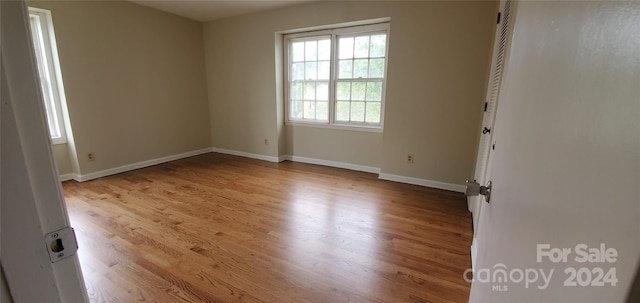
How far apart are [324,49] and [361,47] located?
59 centimetres

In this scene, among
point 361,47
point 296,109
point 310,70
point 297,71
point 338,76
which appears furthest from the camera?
point 296,109

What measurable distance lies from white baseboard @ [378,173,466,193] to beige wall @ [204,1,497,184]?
0.05 metres

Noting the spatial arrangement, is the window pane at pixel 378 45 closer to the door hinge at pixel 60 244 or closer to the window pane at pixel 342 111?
the window pane at pixel 342 111

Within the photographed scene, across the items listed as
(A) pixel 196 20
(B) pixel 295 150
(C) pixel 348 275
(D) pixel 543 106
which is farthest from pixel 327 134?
(D) pixel 543 106

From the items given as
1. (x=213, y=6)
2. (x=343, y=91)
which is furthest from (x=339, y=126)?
(x=213, y=6)

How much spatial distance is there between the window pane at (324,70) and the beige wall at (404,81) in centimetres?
56

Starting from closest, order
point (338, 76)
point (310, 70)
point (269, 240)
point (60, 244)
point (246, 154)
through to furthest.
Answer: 1. point (60, 244)
2. point (269, 240)
3. point (338, 76)
4. point (310, 70)
5. point (246, 154)

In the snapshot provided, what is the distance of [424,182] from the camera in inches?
133

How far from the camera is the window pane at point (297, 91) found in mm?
4309

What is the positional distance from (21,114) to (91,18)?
4075 millimetres

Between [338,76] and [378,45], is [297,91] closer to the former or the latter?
[338,76]

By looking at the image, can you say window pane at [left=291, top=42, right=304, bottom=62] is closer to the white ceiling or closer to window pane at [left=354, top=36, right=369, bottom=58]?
the white ceiling

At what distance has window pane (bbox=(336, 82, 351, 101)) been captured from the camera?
12.7 feet

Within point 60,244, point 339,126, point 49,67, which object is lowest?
point 339,126
